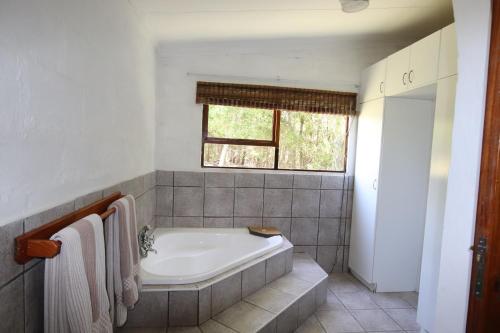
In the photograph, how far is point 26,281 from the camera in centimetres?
96

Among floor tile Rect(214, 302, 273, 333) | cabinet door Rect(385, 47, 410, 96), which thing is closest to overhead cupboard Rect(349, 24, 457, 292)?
cabinet door Rect(385, 47, 410, 96)

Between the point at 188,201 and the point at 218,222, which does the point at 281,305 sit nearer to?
the point at 218,222

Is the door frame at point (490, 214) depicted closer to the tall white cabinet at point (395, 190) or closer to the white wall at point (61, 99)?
the white wall at point (61, 99)

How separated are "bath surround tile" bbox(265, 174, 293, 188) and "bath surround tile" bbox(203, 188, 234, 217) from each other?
0.39 metres

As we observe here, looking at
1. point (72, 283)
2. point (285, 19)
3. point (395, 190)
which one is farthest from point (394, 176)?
point (72, 283)

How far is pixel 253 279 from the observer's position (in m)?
2.27

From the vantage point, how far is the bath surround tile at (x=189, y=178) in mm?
2928

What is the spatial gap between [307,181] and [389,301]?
131cm

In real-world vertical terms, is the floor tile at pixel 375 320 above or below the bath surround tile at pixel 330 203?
below

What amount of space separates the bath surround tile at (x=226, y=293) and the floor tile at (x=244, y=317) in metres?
0.04

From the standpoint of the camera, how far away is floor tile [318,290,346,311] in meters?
2.46

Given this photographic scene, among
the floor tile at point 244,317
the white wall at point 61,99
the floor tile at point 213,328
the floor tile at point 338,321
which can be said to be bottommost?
the floor tile at point 338,321

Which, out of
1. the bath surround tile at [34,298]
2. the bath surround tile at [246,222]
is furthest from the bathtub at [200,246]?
the bath surround tile at [34,298]

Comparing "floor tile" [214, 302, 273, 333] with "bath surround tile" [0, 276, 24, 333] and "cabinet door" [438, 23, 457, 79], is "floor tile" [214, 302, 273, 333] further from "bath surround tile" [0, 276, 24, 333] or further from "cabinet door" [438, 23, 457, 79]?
"cabinet door" [438, 23, 457, 79]
